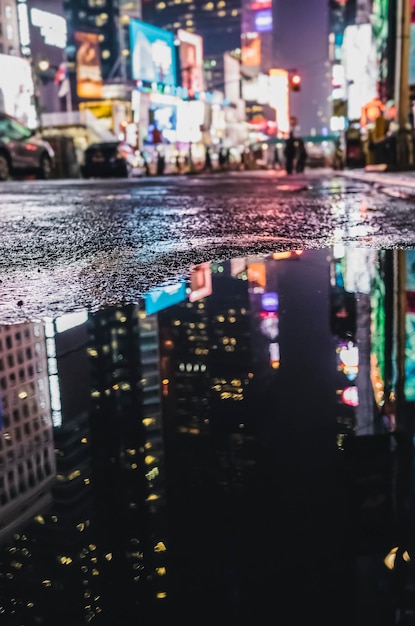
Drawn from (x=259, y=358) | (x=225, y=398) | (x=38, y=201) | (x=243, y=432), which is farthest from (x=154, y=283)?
(x=38, y=201)

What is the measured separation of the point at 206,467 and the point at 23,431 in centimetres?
45

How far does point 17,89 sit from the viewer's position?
4825 cm

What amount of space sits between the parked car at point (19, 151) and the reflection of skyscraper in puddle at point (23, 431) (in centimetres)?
1599

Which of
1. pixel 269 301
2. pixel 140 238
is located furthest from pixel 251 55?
pixel 269 301

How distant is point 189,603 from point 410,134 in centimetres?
1875

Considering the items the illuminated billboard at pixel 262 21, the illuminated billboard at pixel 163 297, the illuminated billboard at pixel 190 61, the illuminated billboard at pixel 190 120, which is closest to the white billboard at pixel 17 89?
the illuminated billboard at pixel 190 120

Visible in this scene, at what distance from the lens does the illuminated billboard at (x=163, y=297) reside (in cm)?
274

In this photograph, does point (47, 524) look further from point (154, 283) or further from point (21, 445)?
point (154, 283)

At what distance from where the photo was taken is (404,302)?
258 centimetres

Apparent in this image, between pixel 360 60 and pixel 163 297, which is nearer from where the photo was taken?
pixel 163 297

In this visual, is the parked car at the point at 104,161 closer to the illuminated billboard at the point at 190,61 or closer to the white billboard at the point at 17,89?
the white billboard at the point at 17,89

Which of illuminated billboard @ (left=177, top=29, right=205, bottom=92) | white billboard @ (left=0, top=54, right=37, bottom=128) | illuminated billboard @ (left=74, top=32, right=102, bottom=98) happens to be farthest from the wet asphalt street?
illuminated billboard @ (left=177, top=29, right=205, bottom=92)

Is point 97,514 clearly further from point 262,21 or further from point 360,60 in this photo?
point 262,21

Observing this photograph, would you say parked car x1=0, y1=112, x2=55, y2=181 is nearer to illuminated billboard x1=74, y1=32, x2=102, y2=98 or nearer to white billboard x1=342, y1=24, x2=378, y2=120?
white billboard x1=342, y1=24, x2=378, y2=120
